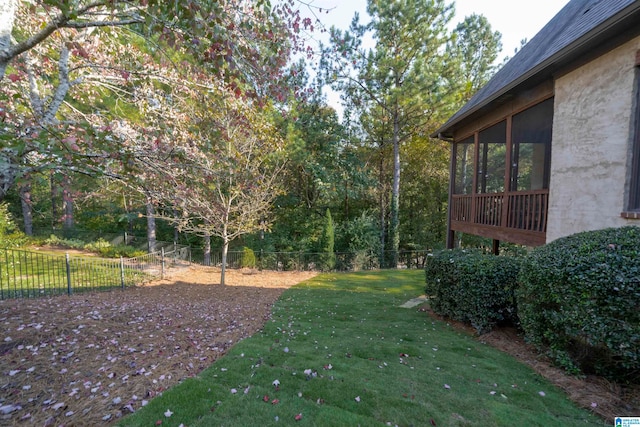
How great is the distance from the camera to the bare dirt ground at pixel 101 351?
2559 millimetres

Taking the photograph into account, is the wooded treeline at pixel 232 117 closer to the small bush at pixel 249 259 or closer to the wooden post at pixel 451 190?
the small bush at pixel 249 259

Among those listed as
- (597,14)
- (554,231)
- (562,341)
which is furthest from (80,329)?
(597,14)

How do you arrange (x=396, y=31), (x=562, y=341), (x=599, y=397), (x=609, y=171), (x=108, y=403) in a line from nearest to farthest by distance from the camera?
(x=108, y=403) → (x=599, y=397) → (x=562, y=341) → (x=609, y=171) → (x=396, y=31)

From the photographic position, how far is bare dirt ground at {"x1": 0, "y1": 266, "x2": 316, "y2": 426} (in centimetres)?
256

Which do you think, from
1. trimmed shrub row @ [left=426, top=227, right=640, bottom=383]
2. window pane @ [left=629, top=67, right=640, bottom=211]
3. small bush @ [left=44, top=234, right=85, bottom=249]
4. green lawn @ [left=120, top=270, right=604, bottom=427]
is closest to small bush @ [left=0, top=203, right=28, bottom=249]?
small bush @ [left=44, top=234, right=85, bottom=249]

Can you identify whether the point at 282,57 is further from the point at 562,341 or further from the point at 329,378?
the point at 562,341

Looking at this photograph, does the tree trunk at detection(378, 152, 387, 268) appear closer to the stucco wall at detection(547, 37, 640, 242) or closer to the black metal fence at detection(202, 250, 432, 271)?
the black metal fence at detection(202, 250, 432, 271)

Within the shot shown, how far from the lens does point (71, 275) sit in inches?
401

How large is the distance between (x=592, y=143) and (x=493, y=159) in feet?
17.9

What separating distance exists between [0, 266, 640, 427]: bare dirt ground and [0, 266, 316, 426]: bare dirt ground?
1 cm

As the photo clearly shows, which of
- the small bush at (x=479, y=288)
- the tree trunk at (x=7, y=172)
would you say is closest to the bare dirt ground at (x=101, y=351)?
the tree trunk at (x=7, y=172)

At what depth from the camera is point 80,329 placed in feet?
14.0

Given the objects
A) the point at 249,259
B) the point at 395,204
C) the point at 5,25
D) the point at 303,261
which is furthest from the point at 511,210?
the point at 249,259

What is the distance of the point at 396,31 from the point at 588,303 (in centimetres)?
1544
